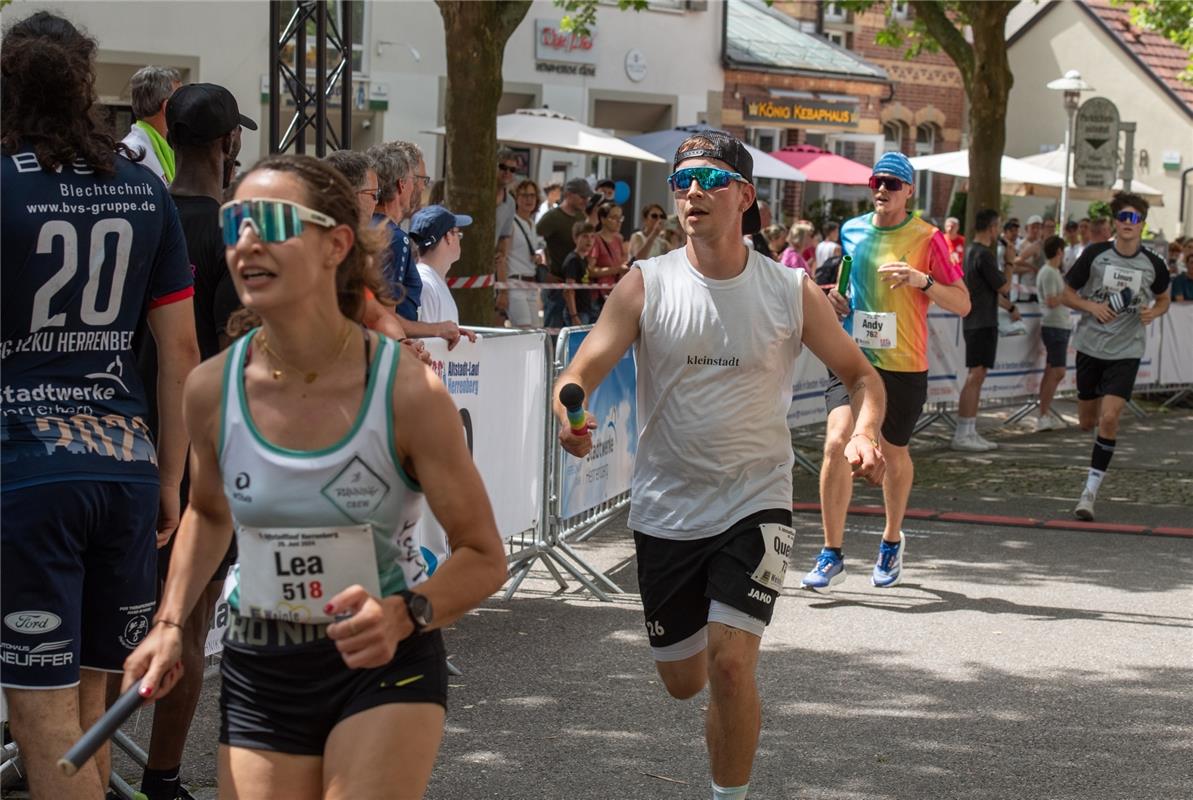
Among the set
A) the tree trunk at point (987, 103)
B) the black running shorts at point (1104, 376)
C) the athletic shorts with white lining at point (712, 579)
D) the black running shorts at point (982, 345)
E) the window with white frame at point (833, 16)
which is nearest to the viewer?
the athletic shorts with white lining at point (712, 579)

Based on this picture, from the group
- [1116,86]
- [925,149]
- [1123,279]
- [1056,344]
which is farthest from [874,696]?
[1116,86]

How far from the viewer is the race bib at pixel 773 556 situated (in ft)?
16.1

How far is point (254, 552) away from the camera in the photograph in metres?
3.15

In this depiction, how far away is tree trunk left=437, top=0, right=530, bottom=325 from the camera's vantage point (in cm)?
1258

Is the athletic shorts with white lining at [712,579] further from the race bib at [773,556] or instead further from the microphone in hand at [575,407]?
the microphone in hand at [575,407]

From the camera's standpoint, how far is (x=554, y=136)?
2044 cm

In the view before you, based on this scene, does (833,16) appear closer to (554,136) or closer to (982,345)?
(554,136)

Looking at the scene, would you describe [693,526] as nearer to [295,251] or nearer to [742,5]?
[295,251]

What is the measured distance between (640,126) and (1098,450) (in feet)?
66.9

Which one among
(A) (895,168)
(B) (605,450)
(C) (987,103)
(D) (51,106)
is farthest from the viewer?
(C) (987,103)

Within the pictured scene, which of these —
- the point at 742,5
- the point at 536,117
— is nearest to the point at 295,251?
the point at 536,117

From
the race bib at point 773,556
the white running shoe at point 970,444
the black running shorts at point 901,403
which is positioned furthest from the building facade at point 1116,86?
the race bib at point 773,556

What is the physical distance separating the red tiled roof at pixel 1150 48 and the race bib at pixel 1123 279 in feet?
105

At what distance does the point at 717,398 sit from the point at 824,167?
22.2 meters
